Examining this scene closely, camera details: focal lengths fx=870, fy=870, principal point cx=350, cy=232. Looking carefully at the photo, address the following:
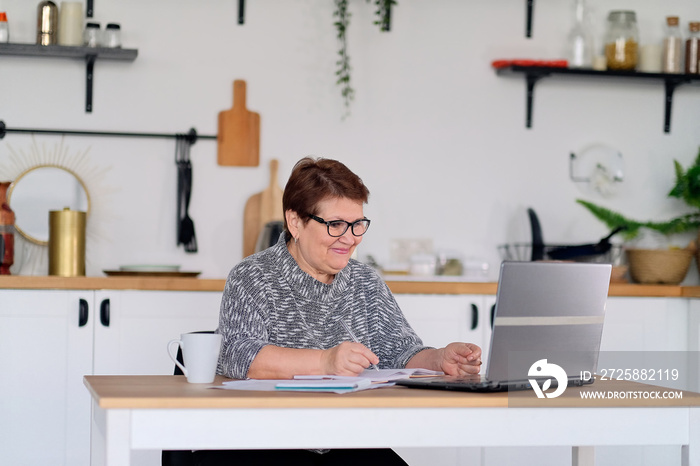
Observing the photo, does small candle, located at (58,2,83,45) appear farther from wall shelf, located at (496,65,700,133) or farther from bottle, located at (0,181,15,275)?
wall shelf, located at (496,65,700,133)

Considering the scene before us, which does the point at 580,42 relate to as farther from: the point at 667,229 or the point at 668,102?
the point at 667,229

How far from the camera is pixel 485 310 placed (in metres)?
3.23

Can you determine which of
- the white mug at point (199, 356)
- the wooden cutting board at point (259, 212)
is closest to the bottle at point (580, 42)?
the wooden cutting board at point (259, 212)

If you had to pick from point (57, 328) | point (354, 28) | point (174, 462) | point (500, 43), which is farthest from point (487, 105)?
point (174, 462)

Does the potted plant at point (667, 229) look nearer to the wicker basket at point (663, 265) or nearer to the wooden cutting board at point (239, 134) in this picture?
the wicker basket at point (663, 265)

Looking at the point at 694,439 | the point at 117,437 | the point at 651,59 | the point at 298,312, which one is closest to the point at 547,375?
the point at 694,439

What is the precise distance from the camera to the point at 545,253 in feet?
11.7

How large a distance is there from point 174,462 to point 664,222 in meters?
2.74

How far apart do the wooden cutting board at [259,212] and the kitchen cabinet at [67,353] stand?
1.85ft

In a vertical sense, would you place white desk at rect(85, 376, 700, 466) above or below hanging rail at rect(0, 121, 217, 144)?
below

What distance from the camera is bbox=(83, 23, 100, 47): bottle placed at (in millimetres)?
3338

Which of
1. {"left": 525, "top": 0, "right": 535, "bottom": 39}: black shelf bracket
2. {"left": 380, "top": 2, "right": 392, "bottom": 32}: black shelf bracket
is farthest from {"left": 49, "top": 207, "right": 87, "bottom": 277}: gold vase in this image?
{"left": 525, "top": 0, "right": 535, "bottom": 39}: black shelf bracket

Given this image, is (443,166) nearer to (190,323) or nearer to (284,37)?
(284,37)

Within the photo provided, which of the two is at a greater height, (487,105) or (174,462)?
(487,105)
